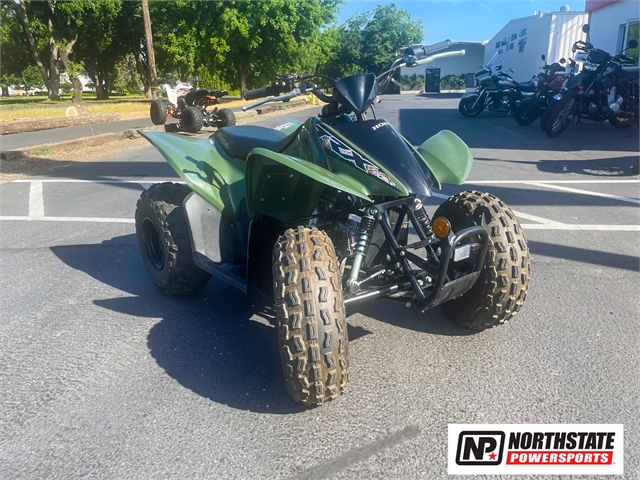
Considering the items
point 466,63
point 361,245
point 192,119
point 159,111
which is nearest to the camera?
point 361,245

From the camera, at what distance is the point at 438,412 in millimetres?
2449

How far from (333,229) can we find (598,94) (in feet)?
33.7

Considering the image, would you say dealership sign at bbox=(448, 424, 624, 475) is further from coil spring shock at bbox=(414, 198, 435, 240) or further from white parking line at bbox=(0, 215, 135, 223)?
white parking line at bbox=(0, 215, 135, 223)

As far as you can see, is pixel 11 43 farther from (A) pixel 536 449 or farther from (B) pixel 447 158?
(A) pixel 536 449

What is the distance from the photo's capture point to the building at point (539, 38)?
103ft

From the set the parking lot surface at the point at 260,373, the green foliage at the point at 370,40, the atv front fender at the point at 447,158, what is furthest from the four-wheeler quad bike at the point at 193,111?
the green foliage at the point at 370,40

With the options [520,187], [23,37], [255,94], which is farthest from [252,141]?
[23,37]

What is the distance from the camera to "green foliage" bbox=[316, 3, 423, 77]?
6383 centimetres

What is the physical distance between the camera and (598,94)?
11.1 m

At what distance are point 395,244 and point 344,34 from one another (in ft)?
233

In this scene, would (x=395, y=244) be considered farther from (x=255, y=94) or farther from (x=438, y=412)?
(x=255, y=94)

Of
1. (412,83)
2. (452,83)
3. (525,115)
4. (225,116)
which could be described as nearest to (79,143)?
(225,116)

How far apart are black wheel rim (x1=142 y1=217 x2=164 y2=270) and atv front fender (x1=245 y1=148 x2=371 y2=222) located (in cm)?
112

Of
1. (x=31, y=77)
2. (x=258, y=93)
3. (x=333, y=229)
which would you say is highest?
(x=31, y=77)
